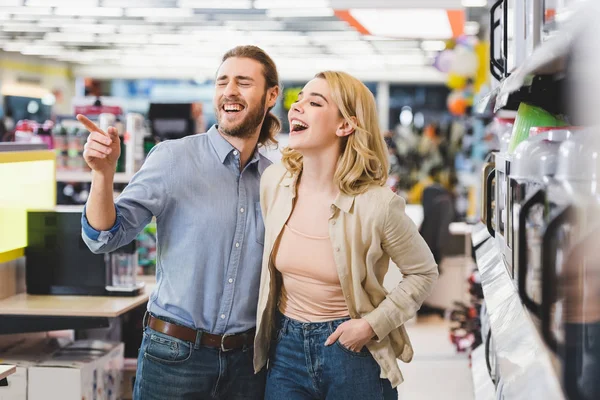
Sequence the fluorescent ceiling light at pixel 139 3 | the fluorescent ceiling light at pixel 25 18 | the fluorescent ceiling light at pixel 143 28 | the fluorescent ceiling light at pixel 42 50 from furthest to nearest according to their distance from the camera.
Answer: the fluorescent ceiling light at pixel 42 50 → the fluorescent ceiling light at pixel 143 28 → the fluorescent ceiling light at pixel 25 18 → the fluorescent ceiling light at pixel 139 3

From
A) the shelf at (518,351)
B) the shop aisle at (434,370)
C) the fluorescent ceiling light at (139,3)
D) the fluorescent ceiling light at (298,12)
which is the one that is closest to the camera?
the shelf at (518,351)

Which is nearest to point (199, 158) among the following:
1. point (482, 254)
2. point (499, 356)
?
point (482, 254)

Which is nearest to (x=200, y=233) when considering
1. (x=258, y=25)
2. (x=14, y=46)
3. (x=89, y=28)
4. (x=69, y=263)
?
(x=69, y=263)

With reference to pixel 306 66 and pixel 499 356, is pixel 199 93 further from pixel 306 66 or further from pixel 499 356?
pixel 499 356

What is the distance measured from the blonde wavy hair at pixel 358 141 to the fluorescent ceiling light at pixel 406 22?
20.9ft

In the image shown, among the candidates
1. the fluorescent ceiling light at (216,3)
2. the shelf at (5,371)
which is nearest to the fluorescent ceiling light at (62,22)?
the fluorescent ceiling light at (216,3)

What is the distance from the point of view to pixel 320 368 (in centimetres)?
227

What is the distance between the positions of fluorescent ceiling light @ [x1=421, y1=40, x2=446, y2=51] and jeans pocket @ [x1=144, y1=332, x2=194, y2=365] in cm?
1437

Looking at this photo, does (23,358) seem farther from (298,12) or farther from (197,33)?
(197,33)

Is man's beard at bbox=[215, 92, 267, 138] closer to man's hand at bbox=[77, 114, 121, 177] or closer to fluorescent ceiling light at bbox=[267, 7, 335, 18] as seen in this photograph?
man's hand at bbox=[77, 114, 121, 177]

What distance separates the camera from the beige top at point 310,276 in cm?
228

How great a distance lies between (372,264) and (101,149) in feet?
2.70

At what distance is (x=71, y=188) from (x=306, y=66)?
16.7 meters

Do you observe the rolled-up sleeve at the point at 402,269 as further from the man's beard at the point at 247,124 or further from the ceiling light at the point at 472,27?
the ceiling light at the point at 472,27
